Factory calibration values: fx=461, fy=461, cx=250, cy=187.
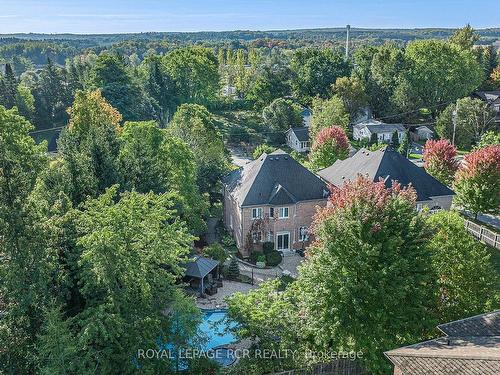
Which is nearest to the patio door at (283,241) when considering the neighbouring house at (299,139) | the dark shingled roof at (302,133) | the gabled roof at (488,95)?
the neighbouring house at (299,139)

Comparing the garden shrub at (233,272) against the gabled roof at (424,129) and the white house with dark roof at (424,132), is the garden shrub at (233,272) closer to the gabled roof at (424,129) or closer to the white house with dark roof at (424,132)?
the white house with dark roof at (424,132)

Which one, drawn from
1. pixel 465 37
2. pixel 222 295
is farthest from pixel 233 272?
pixel 465 37

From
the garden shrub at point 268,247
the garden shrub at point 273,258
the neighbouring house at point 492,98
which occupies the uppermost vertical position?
the neighbouring house at point 492,98

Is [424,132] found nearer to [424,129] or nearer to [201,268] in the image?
[424,129]

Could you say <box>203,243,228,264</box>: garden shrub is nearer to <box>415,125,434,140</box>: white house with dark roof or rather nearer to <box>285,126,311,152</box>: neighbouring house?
<box>285,126,311,152</box>: neighbouring house

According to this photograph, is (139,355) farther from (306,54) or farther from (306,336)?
(306,54)

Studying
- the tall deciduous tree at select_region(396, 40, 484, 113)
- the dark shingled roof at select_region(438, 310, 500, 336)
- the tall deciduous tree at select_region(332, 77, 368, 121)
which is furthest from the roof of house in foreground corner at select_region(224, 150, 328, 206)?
the tall deciduous tree at select_region(396, 40, 484, 113)
